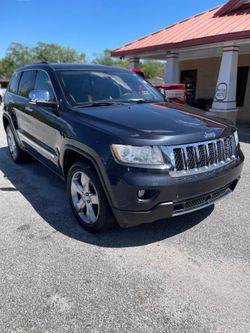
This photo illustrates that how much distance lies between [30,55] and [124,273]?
8412 cm

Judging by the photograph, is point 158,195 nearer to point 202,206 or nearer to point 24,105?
point 202,206

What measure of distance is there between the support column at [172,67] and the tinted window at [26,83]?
8.72 meters

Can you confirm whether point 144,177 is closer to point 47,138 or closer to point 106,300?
point 106,300

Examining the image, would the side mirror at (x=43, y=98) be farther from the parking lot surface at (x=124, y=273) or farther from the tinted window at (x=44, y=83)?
the parking lot surface at (x=124, y=273)

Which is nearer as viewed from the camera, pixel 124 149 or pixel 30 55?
pixel 124 149

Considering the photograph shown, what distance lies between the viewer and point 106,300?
2.34 m

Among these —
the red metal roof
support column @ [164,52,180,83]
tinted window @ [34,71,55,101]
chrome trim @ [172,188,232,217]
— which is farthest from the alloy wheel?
support column @ [164,52,180,83]

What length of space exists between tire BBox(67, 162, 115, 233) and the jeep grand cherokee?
1 cm

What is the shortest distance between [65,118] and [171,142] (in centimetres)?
138

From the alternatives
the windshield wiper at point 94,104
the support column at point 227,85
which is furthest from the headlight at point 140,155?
the support column at point 227,85

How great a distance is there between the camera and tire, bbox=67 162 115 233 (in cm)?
298

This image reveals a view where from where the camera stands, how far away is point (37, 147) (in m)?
4.50

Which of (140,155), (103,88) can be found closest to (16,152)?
(103,88)

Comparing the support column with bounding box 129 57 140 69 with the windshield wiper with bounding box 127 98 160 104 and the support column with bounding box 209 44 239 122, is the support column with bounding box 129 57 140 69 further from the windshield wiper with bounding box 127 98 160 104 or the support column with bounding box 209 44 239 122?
the windshield wiper with bounding box 127 98 160 104
